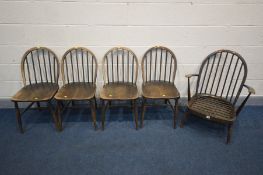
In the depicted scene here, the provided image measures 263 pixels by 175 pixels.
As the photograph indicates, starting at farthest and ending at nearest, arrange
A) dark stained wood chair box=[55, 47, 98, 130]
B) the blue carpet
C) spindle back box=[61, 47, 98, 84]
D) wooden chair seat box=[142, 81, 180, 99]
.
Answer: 1. spindle back box=[61, 47, 98, 84]
2. dark stained wood chair box=[55, 47, 98, 130]
3. wooden chair seat box=[142, 81, 180, 99]
4. the blue carpet

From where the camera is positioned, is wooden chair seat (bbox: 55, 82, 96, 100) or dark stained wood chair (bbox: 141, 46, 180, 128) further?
dark stained wood chair (bbox: 141, 46, 180, 128)

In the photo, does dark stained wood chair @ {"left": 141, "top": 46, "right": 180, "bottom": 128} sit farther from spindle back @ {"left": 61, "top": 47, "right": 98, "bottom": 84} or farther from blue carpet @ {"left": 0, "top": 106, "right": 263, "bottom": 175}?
spindle back @ {"left": 61, "top": 47, "right": 98, "bottom": 84}

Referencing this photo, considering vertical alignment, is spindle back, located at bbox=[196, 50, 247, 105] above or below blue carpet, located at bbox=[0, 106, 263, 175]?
above

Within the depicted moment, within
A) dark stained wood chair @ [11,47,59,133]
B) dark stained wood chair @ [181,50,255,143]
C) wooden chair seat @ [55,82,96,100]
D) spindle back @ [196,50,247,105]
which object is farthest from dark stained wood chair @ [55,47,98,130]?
spindle back @ [196,50,247,105]

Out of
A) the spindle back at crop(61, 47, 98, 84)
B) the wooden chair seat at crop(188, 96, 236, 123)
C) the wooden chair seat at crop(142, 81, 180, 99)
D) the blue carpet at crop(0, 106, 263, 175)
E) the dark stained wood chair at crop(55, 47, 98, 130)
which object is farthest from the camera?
the spindle back at crop(61, 47, 98, 84)

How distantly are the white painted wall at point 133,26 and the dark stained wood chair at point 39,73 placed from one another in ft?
0.33

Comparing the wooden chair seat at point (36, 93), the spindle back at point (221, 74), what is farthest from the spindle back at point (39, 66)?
the spindle back at point (221, 74)

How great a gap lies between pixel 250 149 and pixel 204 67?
1054mm

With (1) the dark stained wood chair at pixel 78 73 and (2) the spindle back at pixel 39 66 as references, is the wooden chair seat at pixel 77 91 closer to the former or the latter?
(1) the dark stained wood chair at pixel 78 73

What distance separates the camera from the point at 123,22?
93.0 inches

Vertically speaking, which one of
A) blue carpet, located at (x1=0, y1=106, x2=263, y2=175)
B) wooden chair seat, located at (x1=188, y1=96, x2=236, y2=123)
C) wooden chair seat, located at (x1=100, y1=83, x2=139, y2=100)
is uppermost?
wooden chair seat, located at (x1=100, y1=83, x2=139, y2=100)

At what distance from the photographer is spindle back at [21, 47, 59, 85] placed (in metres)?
2.44

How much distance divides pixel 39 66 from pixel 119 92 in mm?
1053

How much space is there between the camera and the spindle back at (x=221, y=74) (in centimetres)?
253
